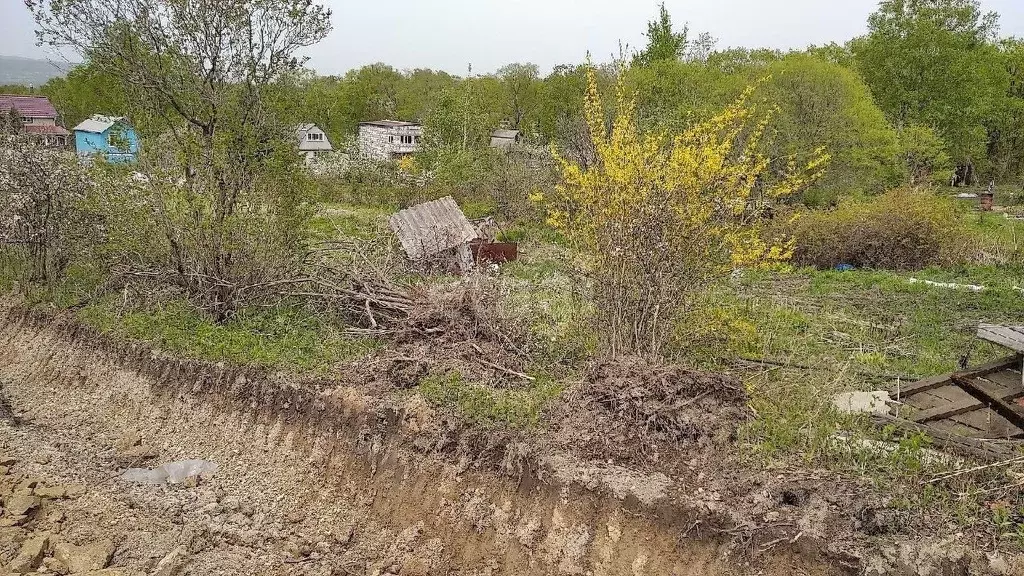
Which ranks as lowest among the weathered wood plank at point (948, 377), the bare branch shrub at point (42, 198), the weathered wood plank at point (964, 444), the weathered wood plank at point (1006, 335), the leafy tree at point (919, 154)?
the weathered wood plank at point (964, 444)

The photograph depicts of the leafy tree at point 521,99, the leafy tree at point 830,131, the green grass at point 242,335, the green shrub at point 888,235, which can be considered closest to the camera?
the green grass at point 242,335

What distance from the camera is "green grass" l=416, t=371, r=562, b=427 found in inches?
239

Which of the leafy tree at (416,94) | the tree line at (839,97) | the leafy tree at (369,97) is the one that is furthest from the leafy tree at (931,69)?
the leafy tree at (369,97)

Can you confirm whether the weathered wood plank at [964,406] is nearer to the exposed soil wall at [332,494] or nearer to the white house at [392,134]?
the exposed soil wall at [332,494]

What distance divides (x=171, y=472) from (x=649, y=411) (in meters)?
5.01

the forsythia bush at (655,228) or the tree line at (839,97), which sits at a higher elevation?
the tree line at (839,97)

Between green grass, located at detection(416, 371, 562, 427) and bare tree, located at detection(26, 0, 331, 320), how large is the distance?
381cm

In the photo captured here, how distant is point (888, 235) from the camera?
46.2ft

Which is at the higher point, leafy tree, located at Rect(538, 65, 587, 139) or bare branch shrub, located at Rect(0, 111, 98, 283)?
leafy tree, located at Rect(538, 65, 587, 139)

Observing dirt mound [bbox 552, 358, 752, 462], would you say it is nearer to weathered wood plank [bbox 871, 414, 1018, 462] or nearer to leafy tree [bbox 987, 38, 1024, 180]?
weathered wood plank [bbox 871, 414, 1018, 462]

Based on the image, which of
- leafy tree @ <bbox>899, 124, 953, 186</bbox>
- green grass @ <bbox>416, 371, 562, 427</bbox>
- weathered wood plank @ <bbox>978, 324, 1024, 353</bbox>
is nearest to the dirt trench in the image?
green grass @ <bbox>416, 371, 562, 427</bbox>

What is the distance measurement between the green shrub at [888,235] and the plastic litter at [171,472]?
11633mm

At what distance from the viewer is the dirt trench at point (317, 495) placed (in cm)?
498

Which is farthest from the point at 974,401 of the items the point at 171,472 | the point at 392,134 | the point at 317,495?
the point at 392,134
